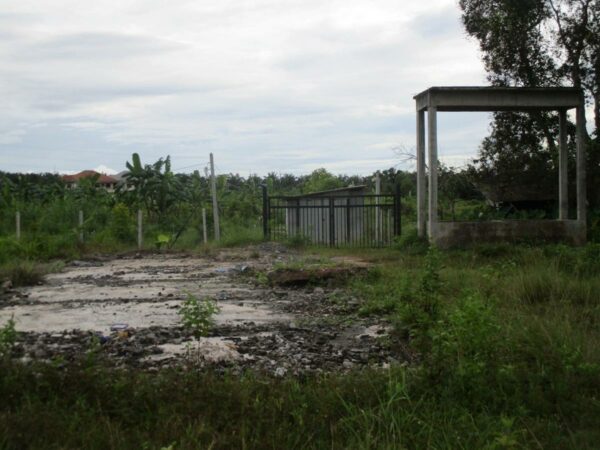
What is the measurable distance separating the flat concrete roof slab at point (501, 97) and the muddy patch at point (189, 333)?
540cm

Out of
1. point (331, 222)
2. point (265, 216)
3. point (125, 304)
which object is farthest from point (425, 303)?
point (265, 216)

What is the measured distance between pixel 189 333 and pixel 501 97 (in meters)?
9.43

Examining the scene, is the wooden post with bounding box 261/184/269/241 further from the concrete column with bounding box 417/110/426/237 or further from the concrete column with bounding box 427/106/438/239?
the concrete column with bounding box 427/106/438/239

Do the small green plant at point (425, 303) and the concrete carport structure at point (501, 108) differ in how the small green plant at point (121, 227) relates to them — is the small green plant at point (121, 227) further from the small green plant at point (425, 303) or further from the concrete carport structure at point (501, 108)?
the small green plant at point (425, 303)

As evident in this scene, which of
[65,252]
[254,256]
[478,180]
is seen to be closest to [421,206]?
[478,180]

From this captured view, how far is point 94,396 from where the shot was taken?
4043 mm

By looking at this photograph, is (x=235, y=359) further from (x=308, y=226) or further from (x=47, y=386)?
(x=308, y=226)

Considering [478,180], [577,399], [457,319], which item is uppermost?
[478,180]

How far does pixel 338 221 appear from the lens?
56.7 ft

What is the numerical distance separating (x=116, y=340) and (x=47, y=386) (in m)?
1.75

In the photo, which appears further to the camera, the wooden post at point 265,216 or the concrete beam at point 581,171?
the wooden post at point 265,216

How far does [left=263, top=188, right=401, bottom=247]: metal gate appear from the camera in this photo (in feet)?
53.3

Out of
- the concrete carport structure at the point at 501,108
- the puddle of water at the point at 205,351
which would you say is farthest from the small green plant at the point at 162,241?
the puddle of water at the point at 205,351

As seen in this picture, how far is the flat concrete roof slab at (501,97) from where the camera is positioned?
1284 centimetres
